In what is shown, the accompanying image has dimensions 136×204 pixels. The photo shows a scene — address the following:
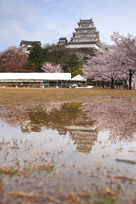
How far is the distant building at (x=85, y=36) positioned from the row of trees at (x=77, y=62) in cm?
346

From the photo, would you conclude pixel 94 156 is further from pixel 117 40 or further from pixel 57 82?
pixel 57 82

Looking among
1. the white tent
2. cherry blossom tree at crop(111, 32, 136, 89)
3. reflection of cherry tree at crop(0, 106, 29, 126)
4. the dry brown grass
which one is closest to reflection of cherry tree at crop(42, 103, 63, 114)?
reflection of cherry tree at crop(0, 106, 29, 126)

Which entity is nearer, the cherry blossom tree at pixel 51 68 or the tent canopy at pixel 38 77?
the tent canopy at pixel 38 77

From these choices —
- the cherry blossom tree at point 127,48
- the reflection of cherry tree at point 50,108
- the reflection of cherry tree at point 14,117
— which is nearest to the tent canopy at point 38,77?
the cherry blossom tree at point 127,48

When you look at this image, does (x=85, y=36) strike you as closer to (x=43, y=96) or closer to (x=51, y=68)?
(x=51, y=68)

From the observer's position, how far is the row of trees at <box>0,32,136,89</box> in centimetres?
2728

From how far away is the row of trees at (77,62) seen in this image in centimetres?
2728

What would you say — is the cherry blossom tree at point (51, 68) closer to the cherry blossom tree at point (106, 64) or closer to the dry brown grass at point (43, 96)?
the cherry blossom tree at point (106, 64)

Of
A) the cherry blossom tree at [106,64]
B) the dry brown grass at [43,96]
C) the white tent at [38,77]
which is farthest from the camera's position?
the white tent at [38,77]

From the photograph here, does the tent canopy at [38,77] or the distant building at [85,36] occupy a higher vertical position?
the distant building at [85,36]

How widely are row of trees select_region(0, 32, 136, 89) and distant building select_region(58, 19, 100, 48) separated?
136 inches

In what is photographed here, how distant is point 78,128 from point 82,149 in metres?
1.20

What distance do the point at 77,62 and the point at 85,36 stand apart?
23192 millimetres

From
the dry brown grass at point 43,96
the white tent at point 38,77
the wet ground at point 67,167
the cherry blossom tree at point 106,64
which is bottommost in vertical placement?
the wet ground at point 67,167
